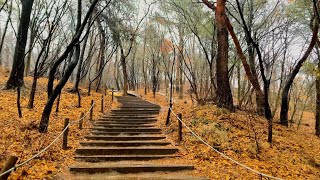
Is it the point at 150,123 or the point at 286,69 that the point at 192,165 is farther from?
the point at 286,69

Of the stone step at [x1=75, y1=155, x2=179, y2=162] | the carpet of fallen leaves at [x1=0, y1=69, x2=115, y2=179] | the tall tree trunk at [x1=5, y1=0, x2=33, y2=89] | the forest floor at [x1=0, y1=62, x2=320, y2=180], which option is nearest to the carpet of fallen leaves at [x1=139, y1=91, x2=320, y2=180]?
the forest floor at [x1=0, y1=62, x2=320, y2=180]

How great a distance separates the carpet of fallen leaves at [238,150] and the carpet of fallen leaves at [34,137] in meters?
3.41

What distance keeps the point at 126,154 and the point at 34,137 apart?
2.69m

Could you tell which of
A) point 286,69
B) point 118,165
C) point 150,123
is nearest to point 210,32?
point 150,123

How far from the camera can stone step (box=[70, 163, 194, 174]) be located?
638 cm

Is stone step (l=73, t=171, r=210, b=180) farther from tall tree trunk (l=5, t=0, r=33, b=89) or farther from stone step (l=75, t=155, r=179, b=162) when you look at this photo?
tall tree trunk (l=5, t=0, r=33, b=89)

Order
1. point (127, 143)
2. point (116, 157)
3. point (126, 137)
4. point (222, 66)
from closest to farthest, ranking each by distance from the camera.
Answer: point (116, 157) → point (127, 143) → point (126, 137) → point (222, 66)

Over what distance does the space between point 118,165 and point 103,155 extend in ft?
3.45

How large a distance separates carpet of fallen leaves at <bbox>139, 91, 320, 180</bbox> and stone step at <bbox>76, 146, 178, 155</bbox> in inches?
26.5

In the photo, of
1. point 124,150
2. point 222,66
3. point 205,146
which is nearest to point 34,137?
point 124,150

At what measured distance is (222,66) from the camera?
11.4 metres

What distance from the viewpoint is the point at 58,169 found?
616 cm

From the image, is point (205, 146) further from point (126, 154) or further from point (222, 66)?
point (222, 66)

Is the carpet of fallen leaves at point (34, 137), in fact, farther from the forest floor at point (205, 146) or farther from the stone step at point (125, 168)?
the stone step at point (125, 168)
